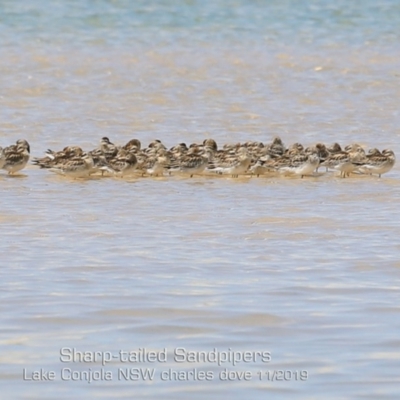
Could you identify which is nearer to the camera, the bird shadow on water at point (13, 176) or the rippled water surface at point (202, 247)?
the rippled water surface at point (202, 247)

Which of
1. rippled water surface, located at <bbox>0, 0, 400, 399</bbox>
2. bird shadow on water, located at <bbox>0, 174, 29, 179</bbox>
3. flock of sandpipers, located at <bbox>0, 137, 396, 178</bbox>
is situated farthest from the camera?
bird shadow on water, located at <bbox>0, 174, 29, 179</bbox>

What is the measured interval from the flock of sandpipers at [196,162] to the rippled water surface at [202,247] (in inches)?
5.5

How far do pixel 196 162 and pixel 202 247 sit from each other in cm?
401

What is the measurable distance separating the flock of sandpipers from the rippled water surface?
139 mm

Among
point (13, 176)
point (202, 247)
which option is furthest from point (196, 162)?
point (202, 247)

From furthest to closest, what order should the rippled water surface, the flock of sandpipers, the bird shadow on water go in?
the bird shadow on water, the flock of sandpipers, the rippled water surface

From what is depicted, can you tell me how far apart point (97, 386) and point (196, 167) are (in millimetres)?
7007

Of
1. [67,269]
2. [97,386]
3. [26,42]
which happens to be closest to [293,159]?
[67,269]

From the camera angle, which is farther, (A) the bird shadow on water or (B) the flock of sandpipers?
(A) the bird shadow on water

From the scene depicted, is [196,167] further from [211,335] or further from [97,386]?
[97,386]

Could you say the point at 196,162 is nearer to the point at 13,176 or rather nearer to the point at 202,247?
the point at 13,176

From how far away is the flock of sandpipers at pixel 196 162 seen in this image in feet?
40.2

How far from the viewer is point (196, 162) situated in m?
12.4

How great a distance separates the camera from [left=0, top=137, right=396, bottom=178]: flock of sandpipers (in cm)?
1224
